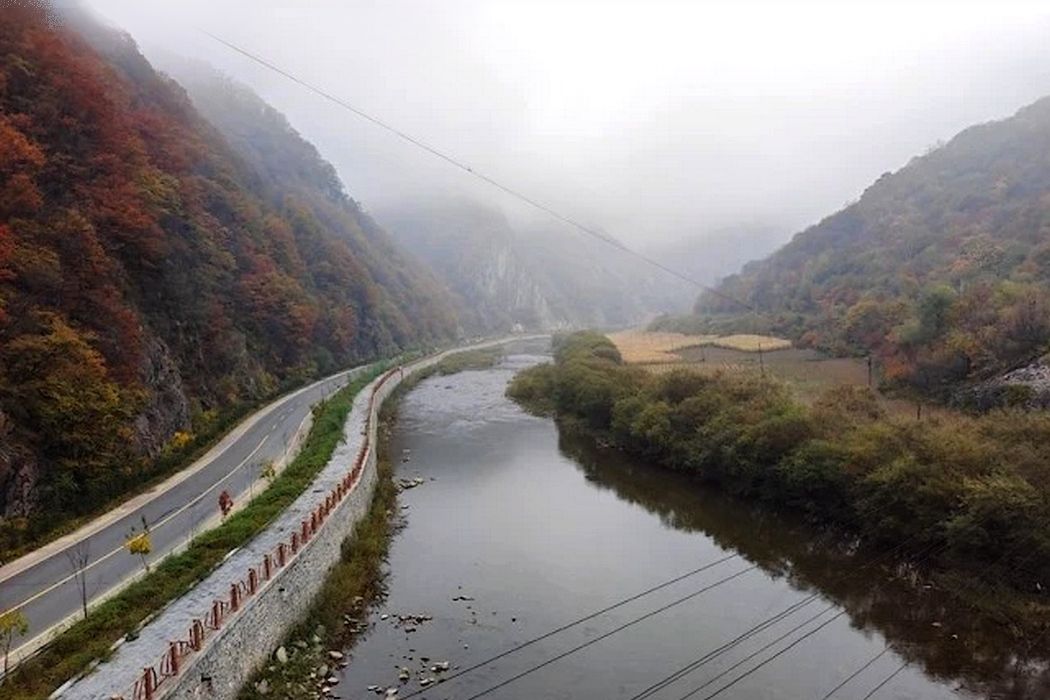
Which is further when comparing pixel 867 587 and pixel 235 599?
pixel 867 587

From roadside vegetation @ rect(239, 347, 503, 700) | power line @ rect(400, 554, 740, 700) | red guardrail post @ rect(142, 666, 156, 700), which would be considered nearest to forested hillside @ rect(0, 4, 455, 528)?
roadside vegetation @ rect(239, 347, 503, 700)

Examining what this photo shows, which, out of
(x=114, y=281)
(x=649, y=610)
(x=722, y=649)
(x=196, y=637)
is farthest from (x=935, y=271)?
(x=196, y=637)

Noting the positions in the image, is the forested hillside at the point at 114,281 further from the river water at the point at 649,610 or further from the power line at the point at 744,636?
the power line at the point at 744,636

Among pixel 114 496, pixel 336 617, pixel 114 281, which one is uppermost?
pixel 114 281

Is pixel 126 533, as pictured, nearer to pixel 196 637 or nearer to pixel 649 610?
pixel 196 637

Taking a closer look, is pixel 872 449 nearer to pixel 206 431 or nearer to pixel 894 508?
pixel 894 508

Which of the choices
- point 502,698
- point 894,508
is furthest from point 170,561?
point 894,508

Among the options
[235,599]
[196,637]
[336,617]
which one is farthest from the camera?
[336,617]

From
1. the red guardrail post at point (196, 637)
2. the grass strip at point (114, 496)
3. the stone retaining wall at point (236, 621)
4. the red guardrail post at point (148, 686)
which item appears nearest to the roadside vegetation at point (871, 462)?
the stone retaining wall at point (236, 621)
